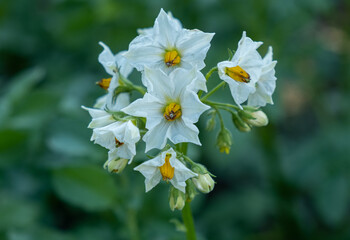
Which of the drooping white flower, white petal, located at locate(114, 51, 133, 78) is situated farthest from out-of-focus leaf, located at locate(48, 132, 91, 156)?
white petal, located at locate(114, 51, 133, 78)

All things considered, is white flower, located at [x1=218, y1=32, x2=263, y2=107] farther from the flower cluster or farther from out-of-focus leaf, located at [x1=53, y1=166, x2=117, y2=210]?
out-of-focus leaf, located at [x1=53, y1=166, x2=117, y2=210]

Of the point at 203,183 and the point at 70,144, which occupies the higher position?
the point at 203,183

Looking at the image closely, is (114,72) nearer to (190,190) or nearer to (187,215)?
(190,190)

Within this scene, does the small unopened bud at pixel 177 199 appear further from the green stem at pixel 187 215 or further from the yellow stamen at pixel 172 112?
the yellow stamen at pixel 172 112

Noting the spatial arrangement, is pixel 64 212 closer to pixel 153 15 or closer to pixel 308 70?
pixel 153 15

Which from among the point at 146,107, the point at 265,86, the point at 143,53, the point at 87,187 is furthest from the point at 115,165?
the point at 87,187

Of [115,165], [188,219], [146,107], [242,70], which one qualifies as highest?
[242,70]
